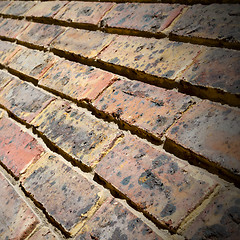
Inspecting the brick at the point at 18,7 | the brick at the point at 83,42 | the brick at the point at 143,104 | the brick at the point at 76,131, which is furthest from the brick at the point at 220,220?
the brick at the point at 18,7

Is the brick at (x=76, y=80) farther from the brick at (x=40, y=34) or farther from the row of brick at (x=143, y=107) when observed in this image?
the brick at (x=40, y=34)

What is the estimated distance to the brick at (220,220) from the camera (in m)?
0.44

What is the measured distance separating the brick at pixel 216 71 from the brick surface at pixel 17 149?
574 mm

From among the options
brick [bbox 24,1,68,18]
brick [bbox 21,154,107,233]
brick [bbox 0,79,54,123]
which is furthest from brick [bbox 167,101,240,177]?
brick [bbox 24,1,68,18]

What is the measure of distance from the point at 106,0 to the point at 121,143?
0.69m

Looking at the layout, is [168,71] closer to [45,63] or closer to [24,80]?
[45,63]

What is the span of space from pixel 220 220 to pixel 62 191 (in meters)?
0.44

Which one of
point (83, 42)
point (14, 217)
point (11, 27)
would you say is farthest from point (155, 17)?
point (11, 27)

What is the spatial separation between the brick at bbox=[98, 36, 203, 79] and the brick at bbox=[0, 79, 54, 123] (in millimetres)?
303

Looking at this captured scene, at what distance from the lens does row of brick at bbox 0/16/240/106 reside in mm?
585

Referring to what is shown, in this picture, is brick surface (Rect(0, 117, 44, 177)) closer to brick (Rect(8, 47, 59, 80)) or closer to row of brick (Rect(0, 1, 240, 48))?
brick (Rect(8, 47, 59, 80))

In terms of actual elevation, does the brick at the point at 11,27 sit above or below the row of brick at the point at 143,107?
above

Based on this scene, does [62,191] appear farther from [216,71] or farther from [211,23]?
[211,23]

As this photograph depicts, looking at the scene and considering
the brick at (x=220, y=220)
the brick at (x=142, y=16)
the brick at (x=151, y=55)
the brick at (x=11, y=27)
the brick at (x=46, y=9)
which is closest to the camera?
the brick at (x=220, y=220)
